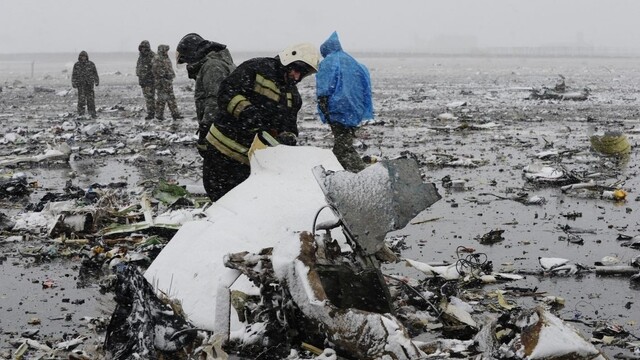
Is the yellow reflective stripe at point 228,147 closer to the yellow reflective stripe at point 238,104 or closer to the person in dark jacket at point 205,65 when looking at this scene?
the yellow reflective stripe at point 238,104

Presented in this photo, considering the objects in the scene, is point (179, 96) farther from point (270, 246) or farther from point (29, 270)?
point (270, 246)

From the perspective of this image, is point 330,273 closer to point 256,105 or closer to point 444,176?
point 256,105

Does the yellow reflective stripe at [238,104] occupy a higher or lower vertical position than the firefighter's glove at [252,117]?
higher

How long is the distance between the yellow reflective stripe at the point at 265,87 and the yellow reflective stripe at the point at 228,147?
18.5 inches

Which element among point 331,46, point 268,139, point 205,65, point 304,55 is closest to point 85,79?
point 331,46

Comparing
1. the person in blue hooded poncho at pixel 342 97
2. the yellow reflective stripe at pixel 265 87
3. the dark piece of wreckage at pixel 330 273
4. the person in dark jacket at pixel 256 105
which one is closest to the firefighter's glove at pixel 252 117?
the person in dark jacket at pixel 256 105

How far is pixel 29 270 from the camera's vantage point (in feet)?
19.9

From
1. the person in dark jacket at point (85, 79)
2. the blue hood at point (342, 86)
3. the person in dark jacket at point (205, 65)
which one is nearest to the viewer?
the person in dark jacket at point (205, 65)

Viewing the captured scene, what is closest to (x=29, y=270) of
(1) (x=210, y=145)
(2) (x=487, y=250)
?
(1) (x=210, y=145)

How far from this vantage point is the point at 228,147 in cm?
605

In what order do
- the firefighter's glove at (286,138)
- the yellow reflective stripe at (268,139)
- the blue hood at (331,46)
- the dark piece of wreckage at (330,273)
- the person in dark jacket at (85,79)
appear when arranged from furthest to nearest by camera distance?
1. the person in dark jacket at (85,79)
2. the blue hood at (331,46)
3. the firefighter's glove at (286,138)
4. the yellow reflective stripe at (268,139)
5. the dark piece of wreckage at (330,273)

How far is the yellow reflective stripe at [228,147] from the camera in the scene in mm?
6031

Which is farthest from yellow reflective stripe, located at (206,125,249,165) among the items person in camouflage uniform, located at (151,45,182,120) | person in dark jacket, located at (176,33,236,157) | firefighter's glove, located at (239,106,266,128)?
person in camouflage uniform, located at (151,45,182,120)

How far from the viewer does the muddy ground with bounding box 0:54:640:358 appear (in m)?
5.14
